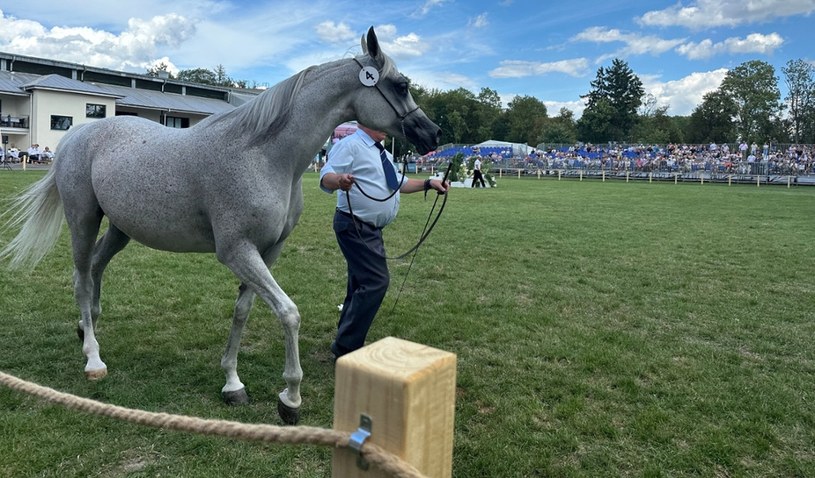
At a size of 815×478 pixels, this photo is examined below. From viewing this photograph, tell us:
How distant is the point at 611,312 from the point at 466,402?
117 inches

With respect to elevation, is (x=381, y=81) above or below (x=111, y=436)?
above

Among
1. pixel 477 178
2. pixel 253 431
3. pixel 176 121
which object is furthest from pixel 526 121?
pixel 253 431

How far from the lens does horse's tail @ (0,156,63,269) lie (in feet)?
15.3

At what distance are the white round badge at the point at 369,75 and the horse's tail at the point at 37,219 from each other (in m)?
2.83

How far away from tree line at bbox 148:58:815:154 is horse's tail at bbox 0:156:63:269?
6539 cm

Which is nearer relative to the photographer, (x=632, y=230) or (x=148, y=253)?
(x=148, y=253)

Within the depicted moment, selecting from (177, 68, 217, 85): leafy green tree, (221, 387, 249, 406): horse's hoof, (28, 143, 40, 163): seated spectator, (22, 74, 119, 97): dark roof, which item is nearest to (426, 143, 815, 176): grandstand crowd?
(22, 74, 119, 97): dark roof

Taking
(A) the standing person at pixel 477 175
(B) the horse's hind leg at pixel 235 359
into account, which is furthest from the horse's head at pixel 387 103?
(A) the standing person at pixel 477 175

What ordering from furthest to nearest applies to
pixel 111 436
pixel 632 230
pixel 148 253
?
pixel 632 230 < pixel 148 253 < pixel 111 436

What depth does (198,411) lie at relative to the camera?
3.60 m

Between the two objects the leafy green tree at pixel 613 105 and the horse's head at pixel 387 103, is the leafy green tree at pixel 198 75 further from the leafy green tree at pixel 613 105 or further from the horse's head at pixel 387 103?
the horse's head at pixel 387 103

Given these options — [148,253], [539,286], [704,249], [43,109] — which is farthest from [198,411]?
[43,109]

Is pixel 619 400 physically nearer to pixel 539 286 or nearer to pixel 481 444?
pixel 481 444

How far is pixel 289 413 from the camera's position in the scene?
3473 mm
